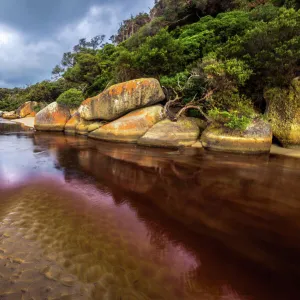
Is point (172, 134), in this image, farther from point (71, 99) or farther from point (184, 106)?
point (71, 99)

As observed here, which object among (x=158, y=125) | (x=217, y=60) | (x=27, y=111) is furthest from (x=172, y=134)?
(x=27, y=111)

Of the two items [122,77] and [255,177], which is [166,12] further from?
[255,177]

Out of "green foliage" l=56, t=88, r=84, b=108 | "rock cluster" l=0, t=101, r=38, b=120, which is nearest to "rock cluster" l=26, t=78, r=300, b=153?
"green foliage" l=56, t=88, r=84, b=108

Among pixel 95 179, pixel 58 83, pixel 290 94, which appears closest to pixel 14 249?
pixel 95 179

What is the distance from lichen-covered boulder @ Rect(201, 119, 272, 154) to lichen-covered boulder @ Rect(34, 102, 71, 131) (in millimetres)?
15032

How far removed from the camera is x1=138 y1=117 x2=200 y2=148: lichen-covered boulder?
39.2 ft

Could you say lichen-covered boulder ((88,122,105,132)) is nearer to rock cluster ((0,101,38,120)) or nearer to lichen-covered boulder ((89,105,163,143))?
lichen-covered boulder ((89,105,163,143))

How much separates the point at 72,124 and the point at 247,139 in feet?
49.3

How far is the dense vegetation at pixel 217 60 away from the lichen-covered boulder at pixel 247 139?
0.50 metres

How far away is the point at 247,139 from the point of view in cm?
1039

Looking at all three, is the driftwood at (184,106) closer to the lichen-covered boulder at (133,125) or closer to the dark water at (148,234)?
the lichen-covered boulder at (133,125)

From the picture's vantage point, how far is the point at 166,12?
93.6 feet

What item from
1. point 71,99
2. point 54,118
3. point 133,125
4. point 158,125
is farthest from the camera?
point 71,99

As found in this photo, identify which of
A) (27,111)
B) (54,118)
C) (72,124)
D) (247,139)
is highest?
(27,111)
